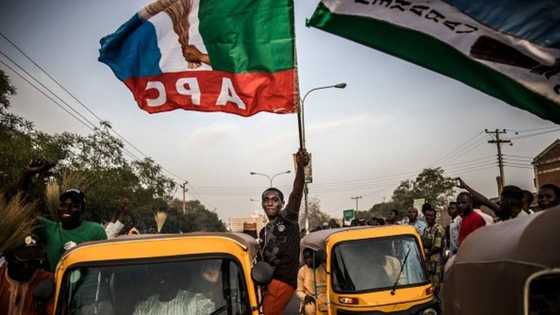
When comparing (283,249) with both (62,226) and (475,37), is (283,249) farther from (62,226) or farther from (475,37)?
(475,37)

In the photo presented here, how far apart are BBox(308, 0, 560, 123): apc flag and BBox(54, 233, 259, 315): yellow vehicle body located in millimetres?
1828

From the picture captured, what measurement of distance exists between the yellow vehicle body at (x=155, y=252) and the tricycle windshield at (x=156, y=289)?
4 cm

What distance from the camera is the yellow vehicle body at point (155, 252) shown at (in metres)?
3.88

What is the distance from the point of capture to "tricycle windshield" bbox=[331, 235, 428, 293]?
22.6 feet

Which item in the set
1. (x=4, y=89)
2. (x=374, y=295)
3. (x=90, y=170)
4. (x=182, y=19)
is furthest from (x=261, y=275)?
(x=90, y=170)

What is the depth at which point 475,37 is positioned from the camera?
2.80 metres

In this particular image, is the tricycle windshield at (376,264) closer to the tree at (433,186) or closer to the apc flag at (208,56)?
the apc flag at (208,56)

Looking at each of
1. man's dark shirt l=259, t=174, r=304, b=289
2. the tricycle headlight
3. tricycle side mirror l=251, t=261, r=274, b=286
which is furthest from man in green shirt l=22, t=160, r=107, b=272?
the tricycle headlight

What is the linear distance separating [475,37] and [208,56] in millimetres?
3794

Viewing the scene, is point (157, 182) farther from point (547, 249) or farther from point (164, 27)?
point (547, 249)

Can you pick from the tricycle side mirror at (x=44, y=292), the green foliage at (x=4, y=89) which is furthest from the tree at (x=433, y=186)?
the tricycle side mirror at (x=44, y=292)

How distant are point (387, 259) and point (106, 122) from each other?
3597 centimetres

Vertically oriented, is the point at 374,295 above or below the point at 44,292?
below

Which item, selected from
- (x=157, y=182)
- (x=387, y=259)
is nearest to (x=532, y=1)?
(x=387, y=259)
